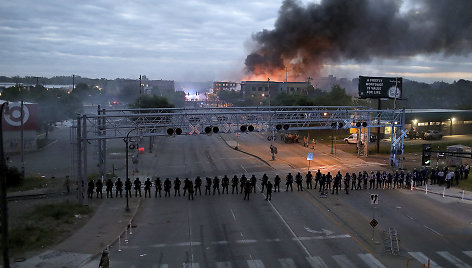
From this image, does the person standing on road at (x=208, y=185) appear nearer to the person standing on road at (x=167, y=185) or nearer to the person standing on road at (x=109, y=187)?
the person standing on road at (x=167, y=185)

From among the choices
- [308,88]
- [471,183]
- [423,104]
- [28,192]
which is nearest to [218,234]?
[28,192]

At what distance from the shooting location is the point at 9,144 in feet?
128

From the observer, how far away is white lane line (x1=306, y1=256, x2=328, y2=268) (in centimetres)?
1330

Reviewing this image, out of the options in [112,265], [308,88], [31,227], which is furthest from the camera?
[308,88]

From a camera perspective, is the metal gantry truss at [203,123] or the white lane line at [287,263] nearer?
the white lane line at [287,263]

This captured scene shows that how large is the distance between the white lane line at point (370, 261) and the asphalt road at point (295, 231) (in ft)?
0.11

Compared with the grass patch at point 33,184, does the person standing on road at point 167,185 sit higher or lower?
higher

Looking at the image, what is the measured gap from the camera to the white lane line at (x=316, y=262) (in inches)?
524

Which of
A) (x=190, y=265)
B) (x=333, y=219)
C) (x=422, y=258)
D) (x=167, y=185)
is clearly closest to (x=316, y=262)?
(x=422, y=258)

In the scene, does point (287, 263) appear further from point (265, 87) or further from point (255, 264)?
point (265, 87)

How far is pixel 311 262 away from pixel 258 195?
10361 mm

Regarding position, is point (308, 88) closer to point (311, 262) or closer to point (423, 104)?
point (423, 104)

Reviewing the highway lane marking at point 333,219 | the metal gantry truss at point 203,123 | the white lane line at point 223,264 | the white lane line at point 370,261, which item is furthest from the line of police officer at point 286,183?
the white lane line at point 223,264

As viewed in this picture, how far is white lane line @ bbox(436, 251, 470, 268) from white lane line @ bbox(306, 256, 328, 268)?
14.5 ft
